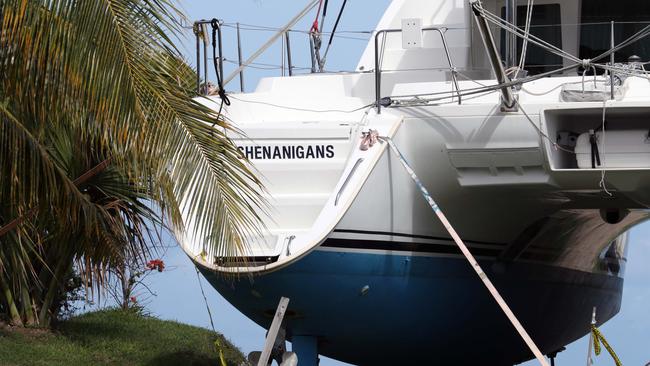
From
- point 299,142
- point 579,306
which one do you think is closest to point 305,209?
point 299,142

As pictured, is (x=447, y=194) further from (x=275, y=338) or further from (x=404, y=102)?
(x=275, y=338)

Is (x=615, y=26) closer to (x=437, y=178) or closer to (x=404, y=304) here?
(x=437, y=178)

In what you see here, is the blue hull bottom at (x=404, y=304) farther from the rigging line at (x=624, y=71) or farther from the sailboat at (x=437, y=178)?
the rigging line at (x=624, y=71)

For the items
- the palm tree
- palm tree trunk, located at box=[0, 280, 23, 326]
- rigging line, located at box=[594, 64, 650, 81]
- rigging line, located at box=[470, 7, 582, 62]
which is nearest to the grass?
palm tree trunk, located at box=[0, 280, 23, 326]

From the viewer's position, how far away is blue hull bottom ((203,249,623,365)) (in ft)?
37.2

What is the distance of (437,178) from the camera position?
37.3 feet

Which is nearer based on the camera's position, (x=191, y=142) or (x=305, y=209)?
(x=191, y=142)

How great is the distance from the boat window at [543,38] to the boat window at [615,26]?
239 millimetres

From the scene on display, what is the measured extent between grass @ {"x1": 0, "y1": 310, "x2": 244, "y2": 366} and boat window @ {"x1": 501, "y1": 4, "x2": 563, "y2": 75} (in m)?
4.28

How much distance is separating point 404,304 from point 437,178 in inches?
47.9

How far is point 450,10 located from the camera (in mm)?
14328

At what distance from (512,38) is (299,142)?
6.99ft

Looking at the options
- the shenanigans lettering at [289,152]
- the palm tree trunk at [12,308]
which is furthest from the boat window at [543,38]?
the palm tree trunk at [12,308]

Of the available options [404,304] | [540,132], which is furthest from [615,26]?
[404,304]
